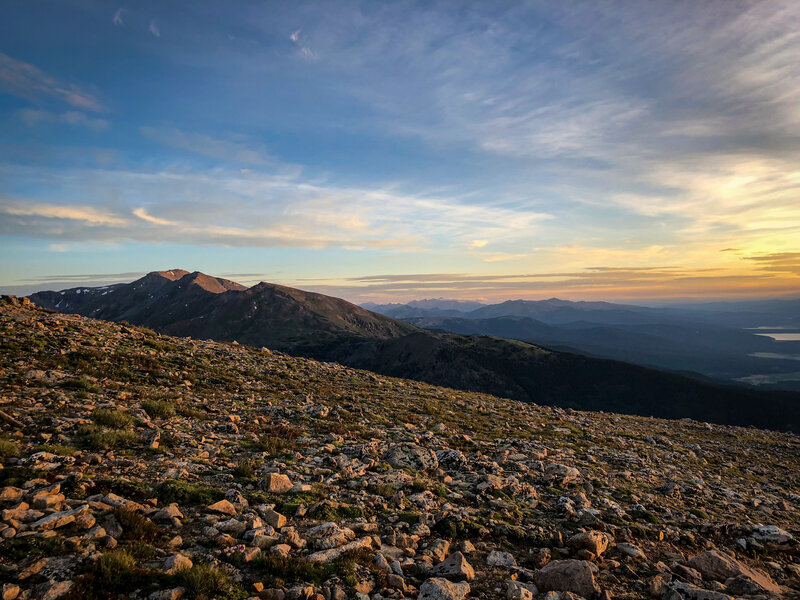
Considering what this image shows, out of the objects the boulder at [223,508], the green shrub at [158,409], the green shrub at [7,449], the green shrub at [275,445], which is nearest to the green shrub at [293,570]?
the boulder at [223,508]

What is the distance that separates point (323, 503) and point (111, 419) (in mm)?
9043

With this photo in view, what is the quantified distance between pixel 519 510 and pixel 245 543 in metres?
8.10

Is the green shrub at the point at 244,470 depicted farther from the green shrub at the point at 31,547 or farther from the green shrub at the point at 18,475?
the green shrub at the point at 31,547

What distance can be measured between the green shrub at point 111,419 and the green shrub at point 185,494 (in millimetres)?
5325

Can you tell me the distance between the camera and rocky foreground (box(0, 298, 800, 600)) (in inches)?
266

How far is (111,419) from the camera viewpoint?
13.2 meters

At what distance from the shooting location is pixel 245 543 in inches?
304

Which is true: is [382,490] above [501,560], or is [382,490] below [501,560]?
above

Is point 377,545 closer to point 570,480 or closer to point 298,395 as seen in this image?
point 570,480

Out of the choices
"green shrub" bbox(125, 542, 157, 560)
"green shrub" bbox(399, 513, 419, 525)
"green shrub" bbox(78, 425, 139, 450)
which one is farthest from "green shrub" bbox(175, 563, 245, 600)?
"green shrub" bbox(78, 425, 139, 450)

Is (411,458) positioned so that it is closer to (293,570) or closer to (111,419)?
(293,570)

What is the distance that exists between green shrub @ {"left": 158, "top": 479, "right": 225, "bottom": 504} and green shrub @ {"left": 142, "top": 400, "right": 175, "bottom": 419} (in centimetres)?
718

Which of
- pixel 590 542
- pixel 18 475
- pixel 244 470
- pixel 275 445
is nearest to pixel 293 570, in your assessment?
pixel 244 470

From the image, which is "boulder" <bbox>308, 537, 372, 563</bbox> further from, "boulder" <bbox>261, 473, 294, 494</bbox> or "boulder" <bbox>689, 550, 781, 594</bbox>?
"boulder" <bbox>689, 550, 781, 594</bbox>
